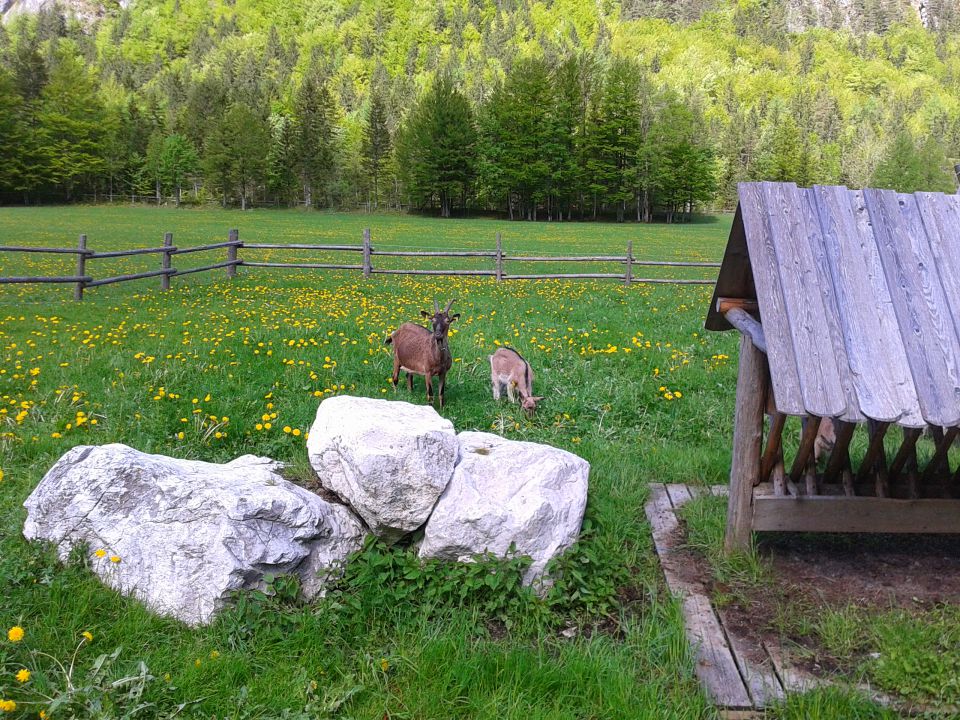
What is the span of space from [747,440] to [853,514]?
72 centimetres

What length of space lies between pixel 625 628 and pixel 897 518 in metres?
1.82

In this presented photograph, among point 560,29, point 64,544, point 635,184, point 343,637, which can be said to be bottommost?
point 343,637

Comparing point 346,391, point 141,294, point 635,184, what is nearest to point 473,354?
point 346,391

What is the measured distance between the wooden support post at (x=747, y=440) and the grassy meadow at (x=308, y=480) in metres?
0.60

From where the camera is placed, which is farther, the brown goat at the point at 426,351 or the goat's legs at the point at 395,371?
the goat's legs at the point at 395,371

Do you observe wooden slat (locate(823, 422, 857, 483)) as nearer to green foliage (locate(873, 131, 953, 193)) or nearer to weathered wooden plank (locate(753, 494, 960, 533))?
weathered wooden plank (locate(753, 494, 960, 533))

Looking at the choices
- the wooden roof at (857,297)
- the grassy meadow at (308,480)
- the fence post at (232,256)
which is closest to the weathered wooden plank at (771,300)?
the wooden roof at (857,297)

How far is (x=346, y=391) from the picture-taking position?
741 cm

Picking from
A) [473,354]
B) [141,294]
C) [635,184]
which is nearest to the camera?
[473,354]

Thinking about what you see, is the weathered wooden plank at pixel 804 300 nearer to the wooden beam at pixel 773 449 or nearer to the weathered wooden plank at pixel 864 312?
the weathered wooden plank at pixel 864 312

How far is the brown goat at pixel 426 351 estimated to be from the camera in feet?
22.6

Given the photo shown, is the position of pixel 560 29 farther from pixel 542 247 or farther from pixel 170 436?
pixel 170 436

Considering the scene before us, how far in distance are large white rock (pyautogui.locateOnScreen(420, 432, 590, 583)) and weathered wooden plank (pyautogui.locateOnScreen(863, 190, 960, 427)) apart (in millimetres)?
1928

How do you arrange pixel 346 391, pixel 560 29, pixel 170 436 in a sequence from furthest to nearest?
pixel 560 29, pixel 346 391, pixel 170 436
